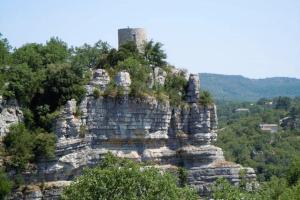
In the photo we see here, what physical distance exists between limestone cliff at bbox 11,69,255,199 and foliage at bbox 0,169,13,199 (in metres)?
1.31

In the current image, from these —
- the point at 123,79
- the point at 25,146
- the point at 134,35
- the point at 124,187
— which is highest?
the point at 134,35

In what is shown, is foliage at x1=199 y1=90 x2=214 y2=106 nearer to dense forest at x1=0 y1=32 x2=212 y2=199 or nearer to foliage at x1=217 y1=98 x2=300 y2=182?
dense forest at x1=0 y1=32 x2=212 y2=199

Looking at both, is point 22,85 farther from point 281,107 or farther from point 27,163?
point 281,107

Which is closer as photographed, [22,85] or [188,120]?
[22,85]

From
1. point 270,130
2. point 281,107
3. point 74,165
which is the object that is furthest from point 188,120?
point 281,107

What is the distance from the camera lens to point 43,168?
165 ft

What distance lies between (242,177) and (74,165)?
11.1 meters

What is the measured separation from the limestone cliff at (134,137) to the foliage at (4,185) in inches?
51.5

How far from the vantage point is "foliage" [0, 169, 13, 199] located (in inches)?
1875

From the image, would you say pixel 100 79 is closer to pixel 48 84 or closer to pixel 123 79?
pixel 123 79

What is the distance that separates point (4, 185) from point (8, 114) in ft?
16.4

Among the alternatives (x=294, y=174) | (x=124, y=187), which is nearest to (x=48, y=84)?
(x=124, y=187)

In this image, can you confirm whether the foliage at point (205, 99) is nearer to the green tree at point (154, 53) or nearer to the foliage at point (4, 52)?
the green tree at point (154, 53)

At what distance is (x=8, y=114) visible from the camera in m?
50.9
